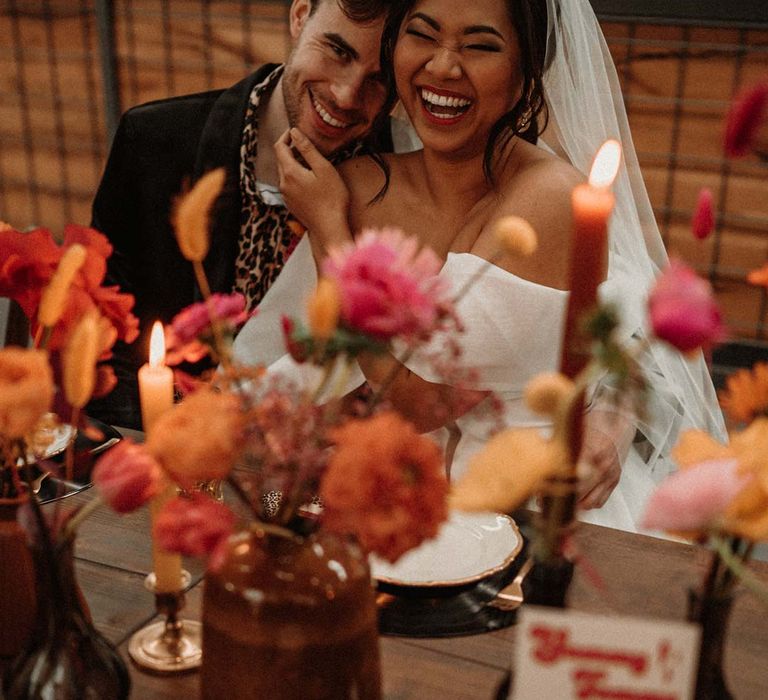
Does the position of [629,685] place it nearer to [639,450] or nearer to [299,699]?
[299,699]

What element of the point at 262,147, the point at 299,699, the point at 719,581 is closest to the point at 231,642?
the point at 299,699

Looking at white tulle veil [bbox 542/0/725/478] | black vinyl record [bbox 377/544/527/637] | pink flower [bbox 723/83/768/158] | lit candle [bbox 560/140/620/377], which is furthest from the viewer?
white tulle veil [bbox 542/0/725/478]

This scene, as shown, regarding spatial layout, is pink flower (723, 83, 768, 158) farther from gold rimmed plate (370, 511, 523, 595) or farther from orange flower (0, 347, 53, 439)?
gold rimmed plate (370, 511, 523, 595)

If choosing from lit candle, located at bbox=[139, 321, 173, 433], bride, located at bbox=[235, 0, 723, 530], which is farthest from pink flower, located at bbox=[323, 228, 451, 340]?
bride, located at bbox=[235, 0, 723, 530]

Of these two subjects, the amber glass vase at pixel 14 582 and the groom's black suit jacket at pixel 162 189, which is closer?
the amber glass vase at pixel 14 582

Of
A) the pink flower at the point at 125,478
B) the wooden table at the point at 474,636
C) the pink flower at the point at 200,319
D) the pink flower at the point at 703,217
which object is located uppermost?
the pink flower at the point at 703,217

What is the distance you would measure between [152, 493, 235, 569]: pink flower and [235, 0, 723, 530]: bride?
840 mm

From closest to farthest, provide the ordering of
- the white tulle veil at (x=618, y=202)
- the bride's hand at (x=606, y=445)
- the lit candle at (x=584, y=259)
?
1. the lit candle at (x=584, y=259)
2. the bride's hand at (x=606, y=445)
3. the white tulle veil at (x=618, y=202)

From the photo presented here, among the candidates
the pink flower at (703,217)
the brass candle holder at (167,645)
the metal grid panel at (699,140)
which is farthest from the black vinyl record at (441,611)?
the metal grid panel at (699,140)

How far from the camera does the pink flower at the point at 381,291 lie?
1.75 ft

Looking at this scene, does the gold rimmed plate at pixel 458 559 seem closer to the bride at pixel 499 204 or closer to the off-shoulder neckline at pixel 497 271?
the bride at pixel 499 204

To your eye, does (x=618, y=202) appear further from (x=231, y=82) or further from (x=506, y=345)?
(x=231, y=82)

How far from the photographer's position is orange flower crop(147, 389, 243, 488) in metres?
0.54

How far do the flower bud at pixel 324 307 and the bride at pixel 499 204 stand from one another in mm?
883
